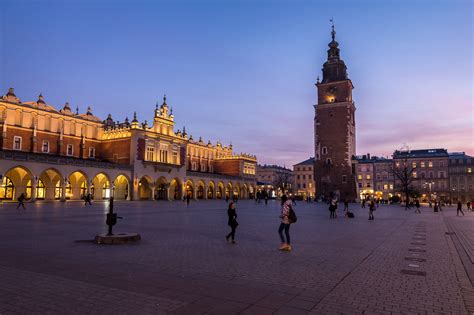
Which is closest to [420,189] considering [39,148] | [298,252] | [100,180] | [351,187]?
[351,187]

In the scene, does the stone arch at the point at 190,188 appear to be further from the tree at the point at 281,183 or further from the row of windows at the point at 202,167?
the tree at the point at 281,183

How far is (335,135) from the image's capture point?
2638 inches

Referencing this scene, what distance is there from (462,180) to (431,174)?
23.4ft

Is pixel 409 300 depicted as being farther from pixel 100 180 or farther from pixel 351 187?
pixel 351 187

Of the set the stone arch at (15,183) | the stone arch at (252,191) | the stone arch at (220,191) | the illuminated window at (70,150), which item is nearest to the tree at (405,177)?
the stone arch at (252,191)

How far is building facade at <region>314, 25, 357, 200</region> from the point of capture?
213 feet

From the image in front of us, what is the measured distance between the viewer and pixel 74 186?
4909 centimetres

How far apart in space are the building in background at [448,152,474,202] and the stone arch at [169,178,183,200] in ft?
225

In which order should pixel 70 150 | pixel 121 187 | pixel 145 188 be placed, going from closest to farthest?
pixel 70 150 < pixel 121 187 < pixel 145 188

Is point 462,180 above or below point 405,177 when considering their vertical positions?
above

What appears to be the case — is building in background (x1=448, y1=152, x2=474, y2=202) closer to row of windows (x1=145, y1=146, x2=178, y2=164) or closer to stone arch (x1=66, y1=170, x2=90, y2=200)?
row of windows (x1=145, y1=146, x2=178, y2=164)

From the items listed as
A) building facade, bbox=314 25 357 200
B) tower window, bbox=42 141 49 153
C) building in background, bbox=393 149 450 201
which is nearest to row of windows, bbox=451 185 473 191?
building in background, bbox=393 149 450 201

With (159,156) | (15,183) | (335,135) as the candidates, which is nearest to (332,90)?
(335,135)

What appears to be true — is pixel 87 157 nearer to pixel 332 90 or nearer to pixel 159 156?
pixel 159 156
